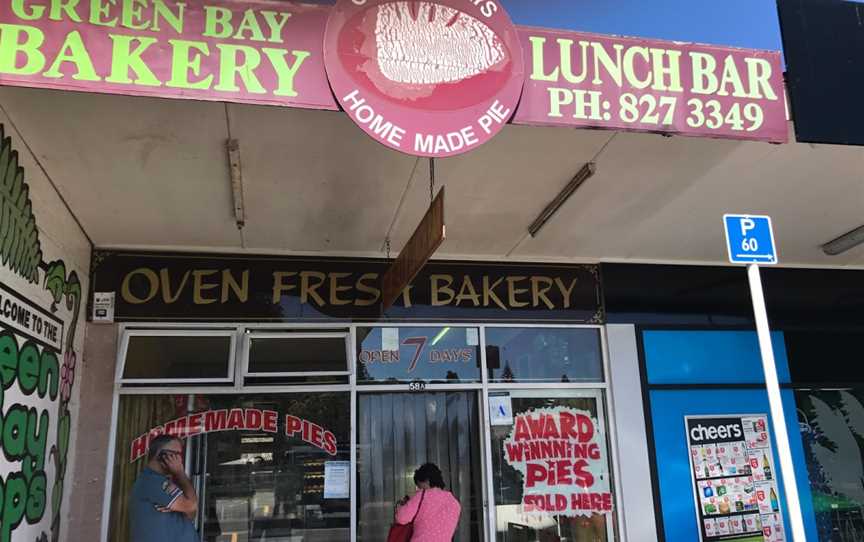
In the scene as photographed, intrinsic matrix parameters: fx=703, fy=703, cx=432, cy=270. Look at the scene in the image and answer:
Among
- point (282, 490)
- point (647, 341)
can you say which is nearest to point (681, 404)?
point (647, 341)

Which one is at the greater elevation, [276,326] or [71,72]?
[71,72]

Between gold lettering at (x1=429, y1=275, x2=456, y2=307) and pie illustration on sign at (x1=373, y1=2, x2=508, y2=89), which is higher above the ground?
pie illustration on sign at (x1=373, y1=2, x2=508, y2=89)

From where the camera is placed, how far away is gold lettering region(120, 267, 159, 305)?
563 cm

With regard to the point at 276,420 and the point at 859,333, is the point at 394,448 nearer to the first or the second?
the point at 276,420

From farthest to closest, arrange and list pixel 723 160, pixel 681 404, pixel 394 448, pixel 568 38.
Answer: pixel 681 404, pixel 394 448, pixel 723 160, pixel 568 38

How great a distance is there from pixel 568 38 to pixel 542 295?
3187mm

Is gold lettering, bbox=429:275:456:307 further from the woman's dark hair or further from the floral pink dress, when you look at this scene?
the floral pink dress

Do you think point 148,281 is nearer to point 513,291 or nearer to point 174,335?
point 174,335

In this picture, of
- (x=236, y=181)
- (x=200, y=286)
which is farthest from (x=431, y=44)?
(x=200, y=286)

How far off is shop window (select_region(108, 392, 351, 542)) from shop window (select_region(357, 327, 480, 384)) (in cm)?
53

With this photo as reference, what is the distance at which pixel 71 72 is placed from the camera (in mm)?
2910

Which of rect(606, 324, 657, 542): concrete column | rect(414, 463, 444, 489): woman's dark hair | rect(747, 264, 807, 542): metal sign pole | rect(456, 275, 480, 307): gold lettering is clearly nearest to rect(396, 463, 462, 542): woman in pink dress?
rect(414, 463, 444, 489): woman's dark hair

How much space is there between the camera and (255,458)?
5.60 m

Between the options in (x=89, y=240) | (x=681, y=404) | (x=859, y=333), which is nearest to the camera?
(x=89, y=240)
